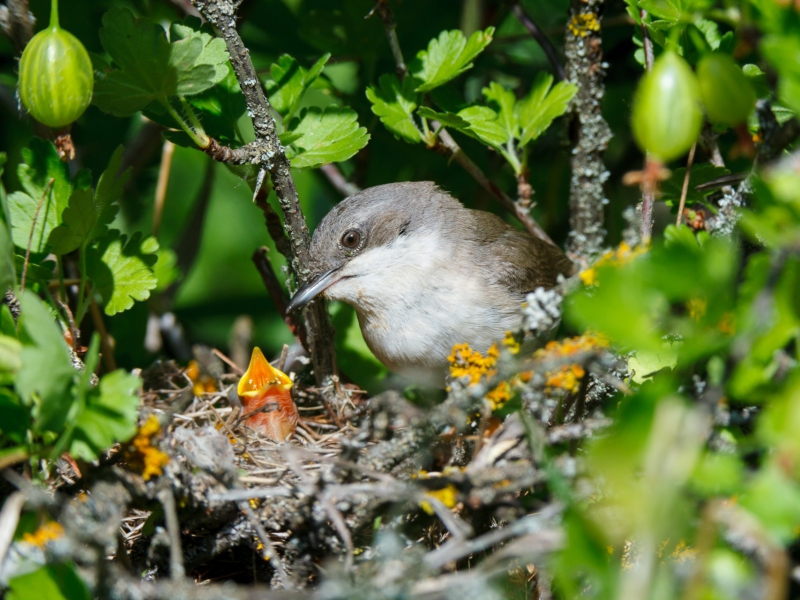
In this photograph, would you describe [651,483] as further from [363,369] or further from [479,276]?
[363,369]

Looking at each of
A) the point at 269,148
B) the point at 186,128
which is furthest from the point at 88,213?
the point at 269,148

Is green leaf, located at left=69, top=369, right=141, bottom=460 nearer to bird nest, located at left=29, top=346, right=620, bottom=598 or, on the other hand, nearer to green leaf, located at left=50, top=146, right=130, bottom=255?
bird nest, located at left=29, top=346, right=620, bottom=598

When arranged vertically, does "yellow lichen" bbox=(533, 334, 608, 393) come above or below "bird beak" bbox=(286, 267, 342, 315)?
above

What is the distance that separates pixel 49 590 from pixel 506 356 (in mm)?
1042

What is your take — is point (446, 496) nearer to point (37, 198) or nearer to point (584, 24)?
point (37, 198)

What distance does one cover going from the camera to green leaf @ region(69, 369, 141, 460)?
1.68 meters

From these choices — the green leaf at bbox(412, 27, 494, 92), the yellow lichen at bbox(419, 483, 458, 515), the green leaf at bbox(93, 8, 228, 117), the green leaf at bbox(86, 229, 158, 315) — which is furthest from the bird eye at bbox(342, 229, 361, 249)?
the yellow lichen at bbox(419, 483, 458, 515)

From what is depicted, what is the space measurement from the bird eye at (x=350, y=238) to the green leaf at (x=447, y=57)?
27.3 inches

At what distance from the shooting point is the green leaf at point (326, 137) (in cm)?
261

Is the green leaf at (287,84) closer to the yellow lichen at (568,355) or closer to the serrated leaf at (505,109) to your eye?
the serrated leaf at (505,109)

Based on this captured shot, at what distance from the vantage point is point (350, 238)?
3.21m

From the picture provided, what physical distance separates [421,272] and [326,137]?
730 millimetres

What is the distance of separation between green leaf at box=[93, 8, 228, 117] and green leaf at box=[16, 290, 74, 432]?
871 mm

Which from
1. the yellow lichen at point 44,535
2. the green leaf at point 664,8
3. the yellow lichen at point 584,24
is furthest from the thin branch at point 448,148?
the yellow lichen at point 44,535
